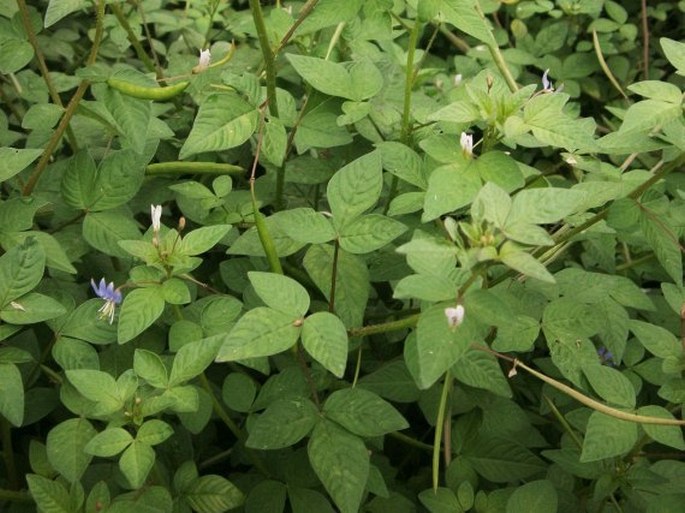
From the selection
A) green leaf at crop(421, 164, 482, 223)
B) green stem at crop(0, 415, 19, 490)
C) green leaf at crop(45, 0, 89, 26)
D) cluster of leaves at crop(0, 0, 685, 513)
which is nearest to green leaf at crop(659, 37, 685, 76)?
cluster of leaves at crop(0, 0, 685, 513)

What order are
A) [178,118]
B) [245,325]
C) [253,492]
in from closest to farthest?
[245,325]
[253,492]
[178,118]

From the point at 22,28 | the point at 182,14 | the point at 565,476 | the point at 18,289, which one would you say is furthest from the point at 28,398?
the point at 182,14

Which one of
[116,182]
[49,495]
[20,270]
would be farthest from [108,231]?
[49,495]

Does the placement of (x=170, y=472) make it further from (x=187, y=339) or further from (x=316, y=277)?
(x=316, y=277)

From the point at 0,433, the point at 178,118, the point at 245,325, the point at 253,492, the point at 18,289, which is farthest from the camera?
the point at 178,118

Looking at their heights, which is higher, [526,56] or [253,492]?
[526,56]
